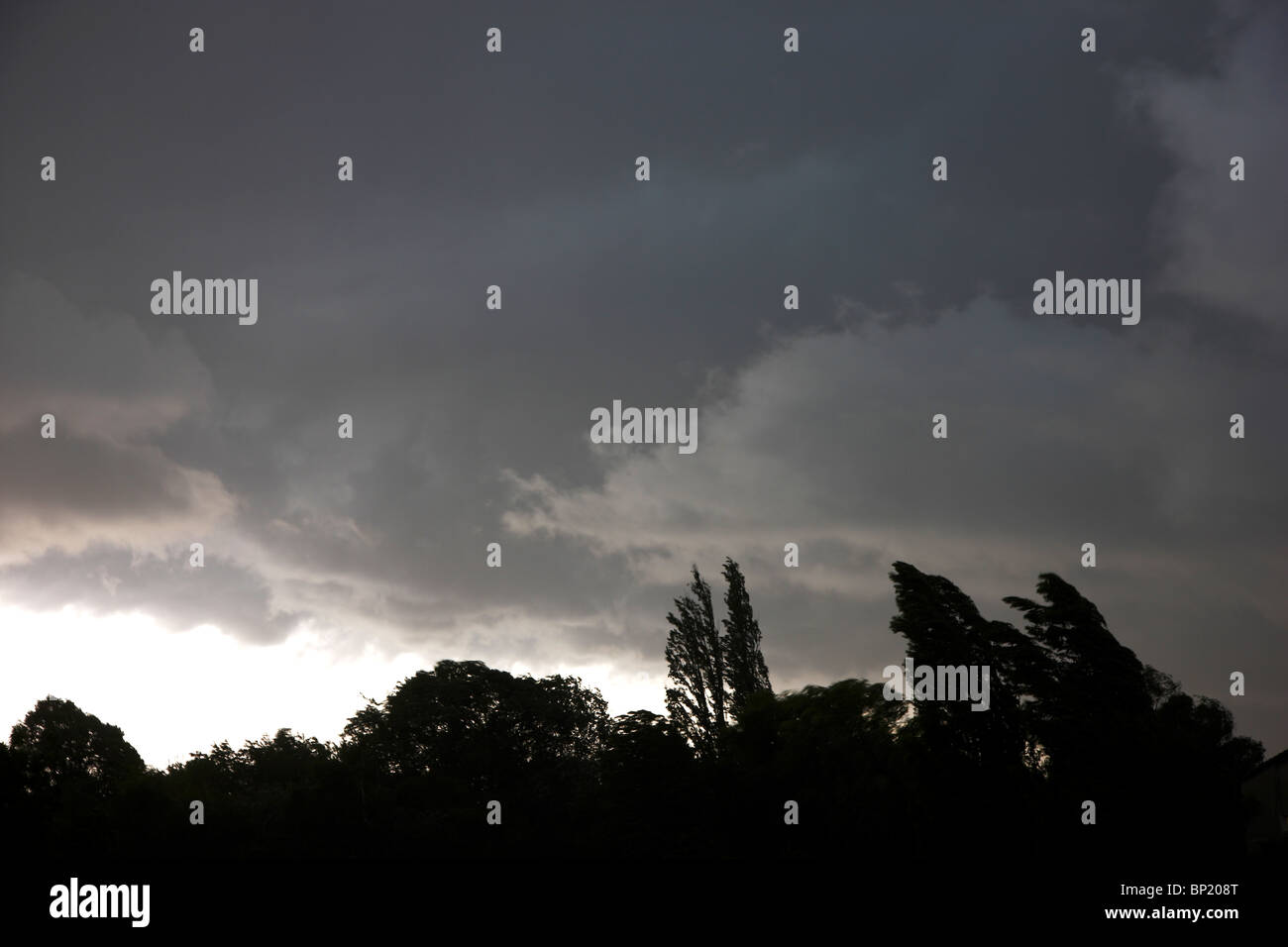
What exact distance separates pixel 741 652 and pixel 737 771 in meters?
11.8

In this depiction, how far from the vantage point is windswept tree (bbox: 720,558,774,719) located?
74812 mm

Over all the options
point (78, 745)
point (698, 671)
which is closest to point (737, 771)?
point (698, 671)

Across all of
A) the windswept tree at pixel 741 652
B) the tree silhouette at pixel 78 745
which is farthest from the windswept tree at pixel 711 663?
the tree silhouette at pixel 78 745

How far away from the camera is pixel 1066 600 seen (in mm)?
59219

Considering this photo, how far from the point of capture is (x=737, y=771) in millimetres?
65938

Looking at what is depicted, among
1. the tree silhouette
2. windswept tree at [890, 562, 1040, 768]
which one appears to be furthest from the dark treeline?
the tree silhouette

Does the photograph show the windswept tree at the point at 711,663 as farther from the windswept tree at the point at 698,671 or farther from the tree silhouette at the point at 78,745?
the tree silhouette at the point at 78,745

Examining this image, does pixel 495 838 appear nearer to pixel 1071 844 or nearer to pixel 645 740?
pixel 645 740

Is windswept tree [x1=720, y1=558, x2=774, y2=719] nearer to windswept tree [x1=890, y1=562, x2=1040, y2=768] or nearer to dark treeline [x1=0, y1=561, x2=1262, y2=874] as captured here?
dark treeline [x1=0, y1=561, x2=1262, y2=874]

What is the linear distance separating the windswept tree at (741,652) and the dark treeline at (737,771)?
16 cm

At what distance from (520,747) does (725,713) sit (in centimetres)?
1661

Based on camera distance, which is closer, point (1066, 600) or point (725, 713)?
point (1066, 600)

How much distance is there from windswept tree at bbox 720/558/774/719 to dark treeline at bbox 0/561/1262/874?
0.16 meters
